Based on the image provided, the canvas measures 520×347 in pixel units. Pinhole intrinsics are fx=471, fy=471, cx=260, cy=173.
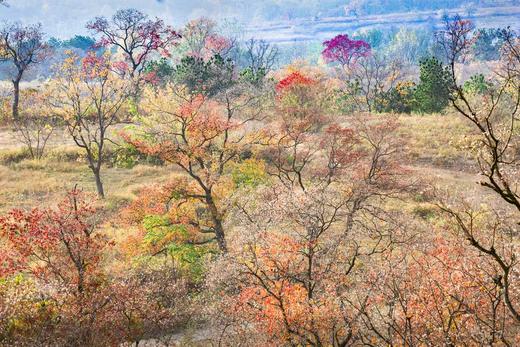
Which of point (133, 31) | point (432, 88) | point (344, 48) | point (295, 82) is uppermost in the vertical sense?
point (133, 31)

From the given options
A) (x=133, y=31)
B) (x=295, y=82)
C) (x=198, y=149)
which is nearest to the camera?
(x=198, y=149)

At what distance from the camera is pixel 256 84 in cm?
6125

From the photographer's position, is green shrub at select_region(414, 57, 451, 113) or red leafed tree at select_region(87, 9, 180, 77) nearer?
green shrub at select_region(414, 57, 451, 113)

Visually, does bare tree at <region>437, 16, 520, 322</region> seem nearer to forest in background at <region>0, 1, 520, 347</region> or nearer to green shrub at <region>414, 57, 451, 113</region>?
forest in background at <region>0, 1, 520, 347</region>

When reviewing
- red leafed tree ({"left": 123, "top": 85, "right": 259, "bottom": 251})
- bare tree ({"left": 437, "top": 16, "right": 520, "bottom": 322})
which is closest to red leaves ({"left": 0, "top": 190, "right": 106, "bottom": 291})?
red leafed tree ({"left": 123, "top": 85, "right": 259, "bottom": 251})

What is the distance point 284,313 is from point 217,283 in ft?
16.2

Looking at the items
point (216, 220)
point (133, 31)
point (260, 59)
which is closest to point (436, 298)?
point (216, 220)

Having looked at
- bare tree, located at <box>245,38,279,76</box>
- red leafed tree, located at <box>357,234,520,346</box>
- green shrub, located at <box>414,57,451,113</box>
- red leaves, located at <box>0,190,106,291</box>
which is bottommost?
red leafed tree, located at <box>357,234,520,346</box>

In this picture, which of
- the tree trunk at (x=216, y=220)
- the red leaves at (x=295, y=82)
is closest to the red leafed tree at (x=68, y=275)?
the tree trunk at (x=216, y=220)

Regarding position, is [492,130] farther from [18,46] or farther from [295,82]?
[18,46]

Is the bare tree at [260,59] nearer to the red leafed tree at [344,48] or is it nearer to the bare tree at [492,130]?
the red leafed tree at [344,48]

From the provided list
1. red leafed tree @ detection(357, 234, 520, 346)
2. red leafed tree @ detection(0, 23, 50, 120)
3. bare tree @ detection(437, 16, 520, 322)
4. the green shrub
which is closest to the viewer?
bare tree @ detection(437, 16, 520, 322)

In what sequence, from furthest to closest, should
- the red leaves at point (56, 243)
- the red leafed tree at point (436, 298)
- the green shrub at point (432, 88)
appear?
the green shrub at point (432, 88), the red leaves at point (56, 243), the red leafed tree at point (436, 298)

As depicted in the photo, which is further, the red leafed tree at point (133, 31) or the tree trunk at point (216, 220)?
the red leafed tree at point (133, 31)
